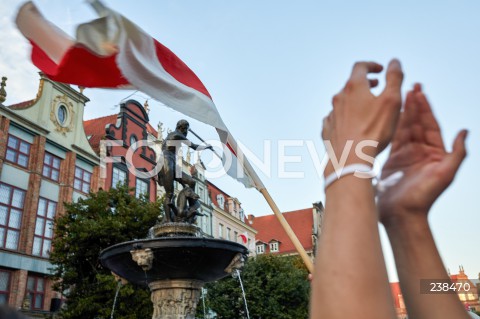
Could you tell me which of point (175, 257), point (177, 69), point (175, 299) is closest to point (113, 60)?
point (177, 69)

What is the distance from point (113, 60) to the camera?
3.84 m

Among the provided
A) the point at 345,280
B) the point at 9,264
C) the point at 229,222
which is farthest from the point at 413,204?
the point at 229,222

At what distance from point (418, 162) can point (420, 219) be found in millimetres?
168

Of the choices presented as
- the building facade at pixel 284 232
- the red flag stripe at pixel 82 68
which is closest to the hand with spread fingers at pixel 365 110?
the red flag stripe at pixel 82 68

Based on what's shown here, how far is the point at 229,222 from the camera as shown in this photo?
1778 inches

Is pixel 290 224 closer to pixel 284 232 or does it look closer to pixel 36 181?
pixel 284 232

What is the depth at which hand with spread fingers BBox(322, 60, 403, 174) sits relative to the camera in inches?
41.4

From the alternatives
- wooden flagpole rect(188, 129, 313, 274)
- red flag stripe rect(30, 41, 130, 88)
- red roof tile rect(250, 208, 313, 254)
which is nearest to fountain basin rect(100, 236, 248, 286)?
red flag stripe rect(30, 41, 130, 88)

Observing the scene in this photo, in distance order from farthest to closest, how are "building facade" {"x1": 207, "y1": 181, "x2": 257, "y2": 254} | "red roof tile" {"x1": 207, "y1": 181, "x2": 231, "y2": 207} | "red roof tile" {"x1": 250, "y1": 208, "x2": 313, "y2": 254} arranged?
"red roof tile" {"x1": 250, "y1": 208, "x2": 313, "y2": 254} → "red roof tile" {"x1": 207, "y1": 181, "x2": 231, "y2": 207} → "building facade" {"x1": 207, "y1": 181, "x2": 257, "y2": 254}

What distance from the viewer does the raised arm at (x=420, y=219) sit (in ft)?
4.09

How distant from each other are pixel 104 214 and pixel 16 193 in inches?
273

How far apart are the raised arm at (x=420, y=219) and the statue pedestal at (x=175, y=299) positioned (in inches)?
280

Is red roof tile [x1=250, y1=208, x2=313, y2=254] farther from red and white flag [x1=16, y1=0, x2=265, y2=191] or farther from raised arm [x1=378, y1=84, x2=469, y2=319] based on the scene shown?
raised arm [x1=378, y1=84, x2=469, y2=319]

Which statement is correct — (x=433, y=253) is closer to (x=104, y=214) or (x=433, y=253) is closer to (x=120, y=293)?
(x=120, y=293)
